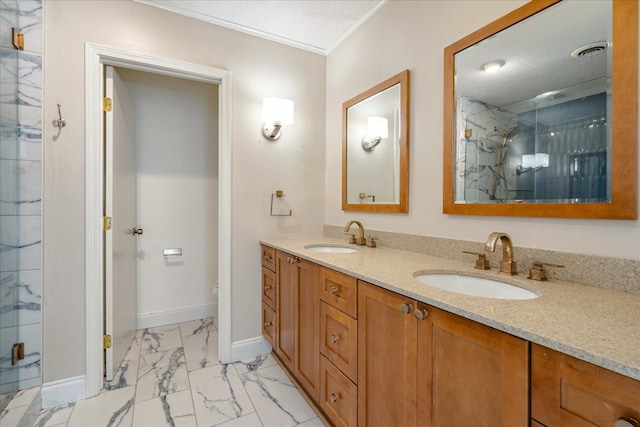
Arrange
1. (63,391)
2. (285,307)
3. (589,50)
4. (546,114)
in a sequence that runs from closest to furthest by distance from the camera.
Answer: (589,50) < (546,114) < (63,391) < (285,307)

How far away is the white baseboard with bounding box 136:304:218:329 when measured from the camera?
2703mm

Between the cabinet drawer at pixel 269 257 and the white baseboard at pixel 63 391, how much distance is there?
49.6 inches

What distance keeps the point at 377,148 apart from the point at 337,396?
1.47m

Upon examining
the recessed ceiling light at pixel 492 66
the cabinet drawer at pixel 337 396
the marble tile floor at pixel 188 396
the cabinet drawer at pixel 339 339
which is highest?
the recessed ceiling light at pixel 492 66

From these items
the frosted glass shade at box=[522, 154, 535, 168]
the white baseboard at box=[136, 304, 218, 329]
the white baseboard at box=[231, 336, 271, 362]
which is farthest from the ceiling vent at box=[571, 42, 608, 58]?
the white baseboard at box=[136, 304, 218, 329]

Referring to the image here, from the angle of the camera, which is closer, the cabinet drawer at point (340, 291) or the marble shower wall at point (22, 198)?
the cabinet drawer at point (340, 291)

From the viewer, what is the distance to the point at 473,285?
4.03 feet

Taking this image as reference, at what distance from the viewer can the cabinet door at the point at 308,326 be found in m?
1.52

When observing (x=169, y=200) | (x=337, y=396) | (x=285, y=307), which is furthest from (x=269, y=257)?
(x=169, y=200)

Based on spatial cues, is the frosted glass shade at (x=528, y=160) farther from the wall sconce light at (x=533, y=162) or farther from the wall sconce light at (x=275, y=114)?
the wall sconce light at (x=275, y=114)

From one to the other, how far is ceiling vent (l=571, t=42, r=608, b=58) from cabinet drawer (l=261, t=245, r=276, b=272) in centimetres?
178

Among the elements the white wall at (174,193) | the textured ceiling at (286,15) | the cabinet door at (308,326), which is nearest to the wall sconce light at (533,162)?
the cabinet door at (308,326)

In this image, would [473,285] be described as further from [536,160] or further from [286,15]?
[286,15]

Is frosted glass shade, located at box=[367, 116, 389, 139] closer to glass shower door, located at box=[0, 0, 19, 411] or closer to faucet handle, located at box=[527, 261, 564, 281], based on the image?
faucet handle, located at box=[527, 261, 564, 281]
